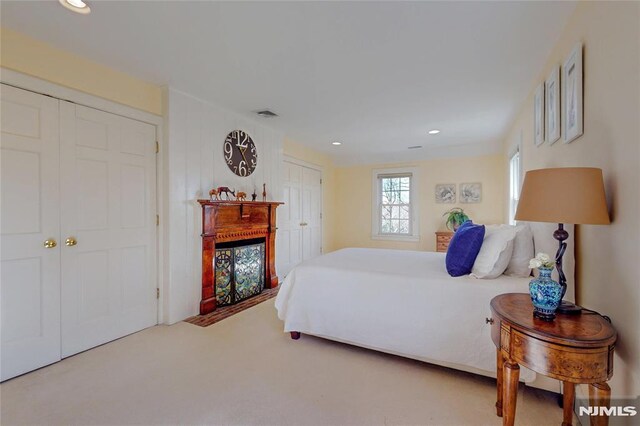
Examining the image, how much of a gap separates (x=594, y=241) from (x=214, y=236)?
3177 millimetres

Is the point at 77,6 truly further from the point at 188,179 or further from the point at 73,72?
the point at 188,179

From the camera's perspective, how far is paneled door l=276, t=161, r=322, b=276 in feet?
15.6

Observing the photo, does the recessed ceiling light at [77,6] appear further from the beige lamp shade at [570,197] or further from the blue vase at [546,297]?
the blue vase at [546,297]

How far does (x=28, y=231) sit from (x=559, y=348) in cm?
320

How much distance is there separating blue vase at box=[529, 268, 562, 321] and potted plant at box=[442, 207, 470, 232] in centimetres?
400

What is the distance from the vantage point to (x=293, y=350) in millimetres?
2402

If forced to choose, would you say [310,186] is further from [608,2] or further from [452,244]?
[608,2]

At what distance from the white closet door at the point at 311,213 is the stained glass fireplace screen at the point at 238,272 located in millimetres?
1495

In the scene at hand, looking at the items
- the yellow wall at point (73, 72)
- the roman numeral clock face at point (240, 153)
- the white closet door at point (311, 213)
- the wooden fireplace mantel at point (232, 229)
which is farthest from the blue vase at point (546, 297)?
the white closet door at point (311, 213)

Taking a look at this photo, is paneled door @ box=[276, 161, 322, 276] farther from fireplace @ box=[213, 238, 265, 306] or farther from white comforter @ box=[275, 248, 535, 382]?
white comforter @ box=[275, 248, 535, 382]

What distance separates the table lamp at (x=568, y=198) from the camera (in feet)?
3.98

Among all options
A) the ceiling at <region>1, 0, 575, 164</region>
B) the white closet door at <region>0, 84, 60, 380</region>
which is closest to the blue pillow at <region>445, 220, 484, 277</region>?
the ceiling at <region>1, 0, 575, 164</region>

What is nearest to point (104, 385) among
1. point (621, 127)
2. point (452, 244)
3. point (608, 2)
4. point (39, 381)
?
point (39, 381)

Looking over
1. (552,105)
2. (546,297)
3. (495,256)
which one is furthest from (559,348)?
(552,105)
